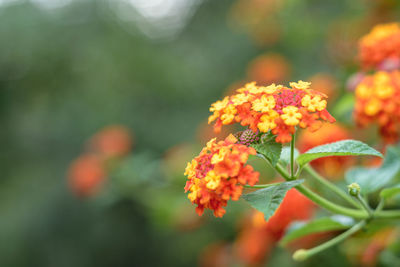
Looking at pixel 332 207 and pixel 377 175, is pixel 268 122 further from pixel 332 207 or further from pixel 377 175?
pixel 377 175

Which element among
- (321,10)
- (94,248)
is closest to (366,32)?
(321,10)

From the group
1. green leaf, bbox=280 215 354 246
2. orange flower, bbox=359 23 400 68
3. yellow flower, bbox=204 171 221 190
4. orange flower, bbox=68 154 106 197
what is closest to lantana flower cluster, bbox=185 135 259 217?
yellow flower, bbox=204 171 221 190

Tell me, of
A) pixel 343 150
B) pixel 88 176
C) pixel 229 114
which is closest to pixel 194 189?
pixel 229 114

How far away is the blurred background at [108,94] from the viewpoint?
2.93 m

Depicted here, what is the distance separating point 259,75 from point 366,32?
3.40 feet

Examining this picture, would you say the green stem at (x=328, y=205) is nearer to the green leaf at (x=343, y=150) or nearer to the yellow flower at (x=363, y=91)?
the green leaf at (x=343, y=150)

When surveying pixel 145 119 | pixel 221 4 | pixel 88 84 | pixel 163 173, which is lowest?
pixel 163 173

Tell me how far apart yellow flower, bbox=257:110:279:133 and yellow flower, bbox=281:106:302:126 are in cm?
1

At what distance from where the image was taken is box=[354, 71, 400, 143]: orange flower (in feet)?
3.40

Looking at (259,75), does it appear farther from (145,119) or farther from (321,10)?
(145,119)

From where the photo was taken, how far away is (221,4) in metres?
4.66

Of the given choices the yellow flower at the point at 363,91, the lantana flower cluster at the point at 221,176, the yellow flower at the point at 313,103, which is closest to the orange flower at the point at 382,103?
the yellow flower at the point at 363,91

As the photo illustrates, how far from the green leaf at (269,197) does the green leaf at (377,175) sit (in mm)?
284

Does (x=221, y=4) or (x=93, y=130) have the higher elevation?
(x=221, y=4)
